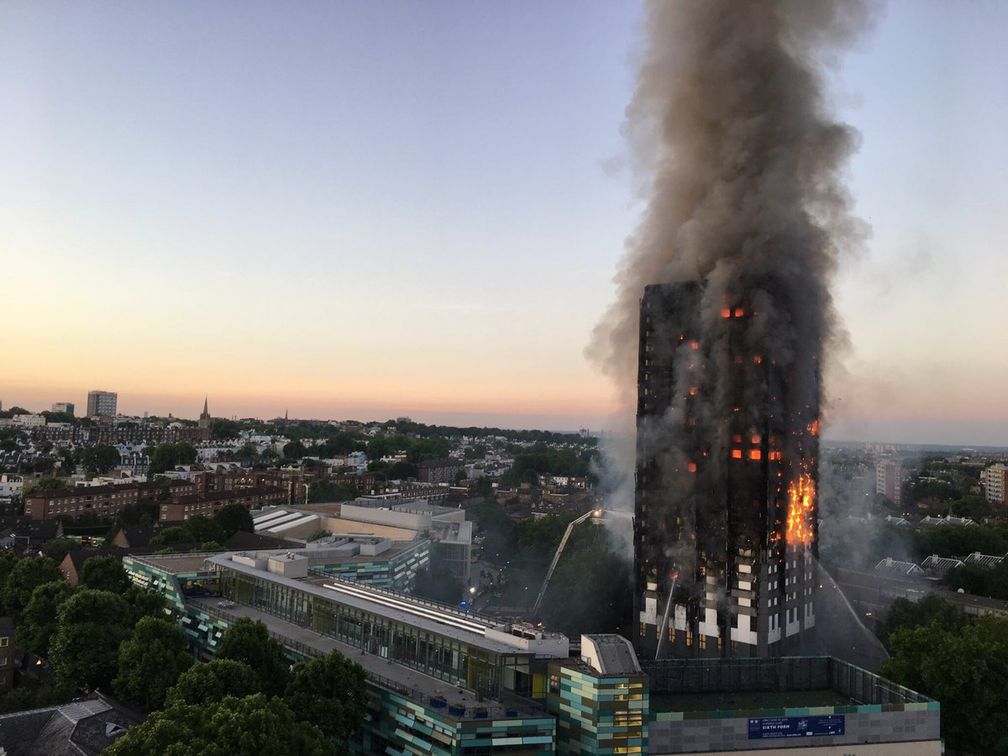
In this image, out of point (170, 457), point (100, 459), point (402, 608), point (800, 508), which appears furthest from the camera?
point (100, 459)

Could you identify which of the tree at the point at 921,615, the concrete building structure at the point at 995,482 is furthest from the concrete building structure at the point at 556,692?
the concrete building structure at the point at 995,482

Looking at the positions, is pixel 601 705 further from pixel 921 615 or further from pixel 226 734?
pixel 921 615

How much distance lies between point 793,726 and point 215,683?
24076 millimetres

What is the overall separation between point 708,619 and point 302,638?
2527 cm

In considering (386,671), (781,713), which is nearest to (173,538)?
(386,671)

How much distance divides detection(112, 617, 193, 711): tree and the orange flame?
36587 mm

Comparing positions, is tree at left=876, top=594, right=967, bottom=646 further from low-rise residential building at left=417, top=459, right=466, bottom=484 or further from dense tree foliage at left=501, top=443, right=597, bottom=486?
low-rise residential building at left=417, top=459, right=466, bottom=484

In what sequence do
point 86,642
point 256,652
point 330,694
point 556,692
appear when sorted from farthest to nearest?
point 86,642
point 256,652
point 330,694
point 556,692

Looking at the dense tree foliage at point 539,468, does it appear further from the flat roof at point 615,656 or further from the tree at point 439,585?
the flat roof at point 615,656

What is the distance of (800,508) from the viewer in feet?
178

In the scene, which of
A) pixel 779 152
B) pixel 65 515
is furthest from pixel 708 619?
pixel 65 515

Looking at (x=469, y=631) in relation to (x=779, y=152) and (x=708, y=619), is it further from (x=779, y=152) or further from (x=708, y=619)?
(x=779, y=152)

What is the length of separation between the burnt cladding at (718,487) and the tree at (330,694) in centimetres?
2584

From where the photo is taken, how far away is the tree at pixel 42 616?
47969 mm
